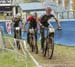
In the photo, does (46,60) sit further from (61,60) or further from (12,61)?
(12,61)

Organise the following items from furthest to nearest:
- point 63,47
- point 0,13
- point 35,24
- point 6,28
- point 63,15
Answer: point 0,13, point 63,15, point 6,28, point 63,47, point 35,24

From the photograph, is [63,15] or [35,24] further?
[63,15]

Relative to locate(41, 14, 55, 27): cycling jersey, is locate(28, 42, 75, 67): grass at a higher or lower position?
lower

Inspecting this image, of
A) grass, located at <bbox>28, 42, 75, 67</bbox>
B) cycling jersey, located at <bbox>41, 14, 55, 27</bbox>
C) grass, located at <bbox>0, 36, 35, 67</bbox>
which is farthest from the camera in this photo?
cycling jersey, located at <bbox>41, 14, 55, 27</bbox>

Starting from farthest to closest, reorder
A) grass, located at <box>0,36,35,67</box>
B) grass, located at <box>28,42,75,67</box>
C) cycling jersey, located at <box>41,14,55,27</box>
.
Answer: cycling jersey, located at <box>41,14,55,27</box> < grass, located at <box>0,36,35,67</box> < grass, located at <box>28,42,75,67</box>

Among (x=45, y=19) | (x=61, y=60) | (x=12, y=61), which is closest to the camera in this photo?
(x=61, y=60)

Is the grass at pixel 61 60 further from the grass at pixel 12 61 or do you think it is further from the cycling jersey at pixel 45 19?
the cycling jersey at pixel 45 19

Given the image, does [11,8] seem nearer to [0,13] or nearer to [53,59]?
[0,13]

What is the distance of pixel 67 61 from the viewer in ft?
45.8

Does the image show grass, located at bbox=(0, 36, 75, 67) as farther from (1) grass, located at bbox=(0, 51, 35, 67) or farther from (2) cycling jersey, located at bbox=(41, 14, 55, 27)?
(2) cycling jersey, located at bbox=(41, 14, 55, 27)

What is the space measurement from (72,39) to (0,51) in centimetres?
420

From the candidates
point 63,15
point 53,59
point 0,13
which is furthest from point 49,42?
point 0,13

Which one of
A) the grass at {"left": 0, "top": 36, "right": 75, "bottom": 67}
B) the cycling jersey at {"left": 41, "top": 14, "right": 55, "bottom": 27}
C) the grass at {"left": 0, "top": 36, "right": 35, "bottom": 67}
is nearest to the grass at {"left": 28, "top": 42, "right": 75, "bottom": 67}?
the grass at {"left": 0, "top": 36, "right": 75, "bottom": 67}

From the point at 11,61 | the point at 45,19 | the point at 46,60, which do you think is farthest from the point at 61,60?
the point at 11,61
